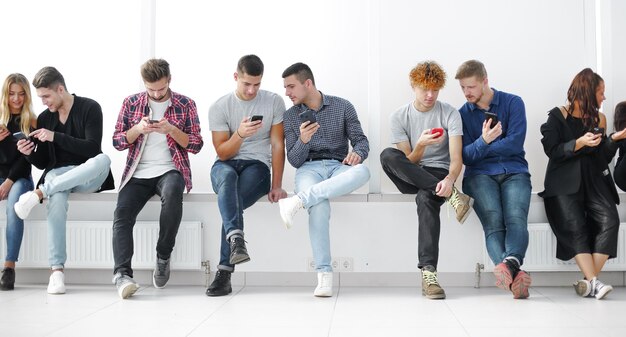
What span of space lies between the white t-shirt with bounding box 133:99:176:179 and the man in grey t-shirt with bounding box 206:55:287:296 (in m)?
0.27

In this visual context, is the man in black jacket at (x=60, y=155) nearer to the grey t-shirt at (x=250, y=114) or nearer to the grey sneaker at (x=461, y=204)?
the grey t-shirt at (x=250, y=114)

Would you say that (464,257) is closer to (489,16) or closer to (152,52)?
(489,16)

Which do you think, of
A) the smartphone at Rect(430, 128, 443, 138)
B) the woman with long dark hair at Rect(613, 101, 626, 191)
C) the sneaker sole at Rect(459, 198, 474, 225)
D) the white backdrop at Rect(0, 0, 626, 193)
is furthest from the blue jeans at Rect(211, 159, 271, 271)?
the woman with long dark hair at Rect(613, 101, 626, 191)

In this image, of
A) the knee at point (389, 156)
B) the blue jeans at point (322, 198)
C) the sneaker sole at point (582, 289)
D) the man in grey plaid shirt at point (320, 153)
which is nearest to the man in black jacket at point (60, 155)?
the man in grey plaid shirt at point (320, 153)

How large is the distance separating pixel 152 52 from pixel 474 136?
1.99 metres

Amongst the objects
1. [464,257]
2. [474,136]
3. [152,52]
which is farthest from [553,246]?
[152,52]

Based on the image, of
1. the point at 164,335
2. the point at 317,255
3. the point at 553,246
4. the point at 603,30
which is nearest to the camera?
the point at 164,335

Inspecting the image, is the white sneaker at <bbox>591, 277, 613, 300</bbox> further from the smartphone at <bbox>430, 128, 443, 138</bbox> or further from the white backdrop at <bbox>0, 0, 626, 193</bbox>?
the smartphone at <bbox>430, 128, 443, 138</bbox>

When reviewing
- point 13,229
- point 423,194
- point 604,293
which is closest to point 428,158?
point 423,194

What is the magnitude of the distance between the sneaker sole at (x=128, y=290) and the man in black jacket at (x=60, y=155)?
0.41 m

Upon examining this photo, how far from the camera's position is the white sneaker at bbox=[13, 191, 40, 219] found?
3799 mm

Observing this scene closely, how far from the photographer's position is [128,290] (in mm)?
3529

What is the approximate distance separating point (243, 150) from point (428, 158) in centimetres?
104

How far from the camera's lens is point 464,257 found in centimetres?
399
